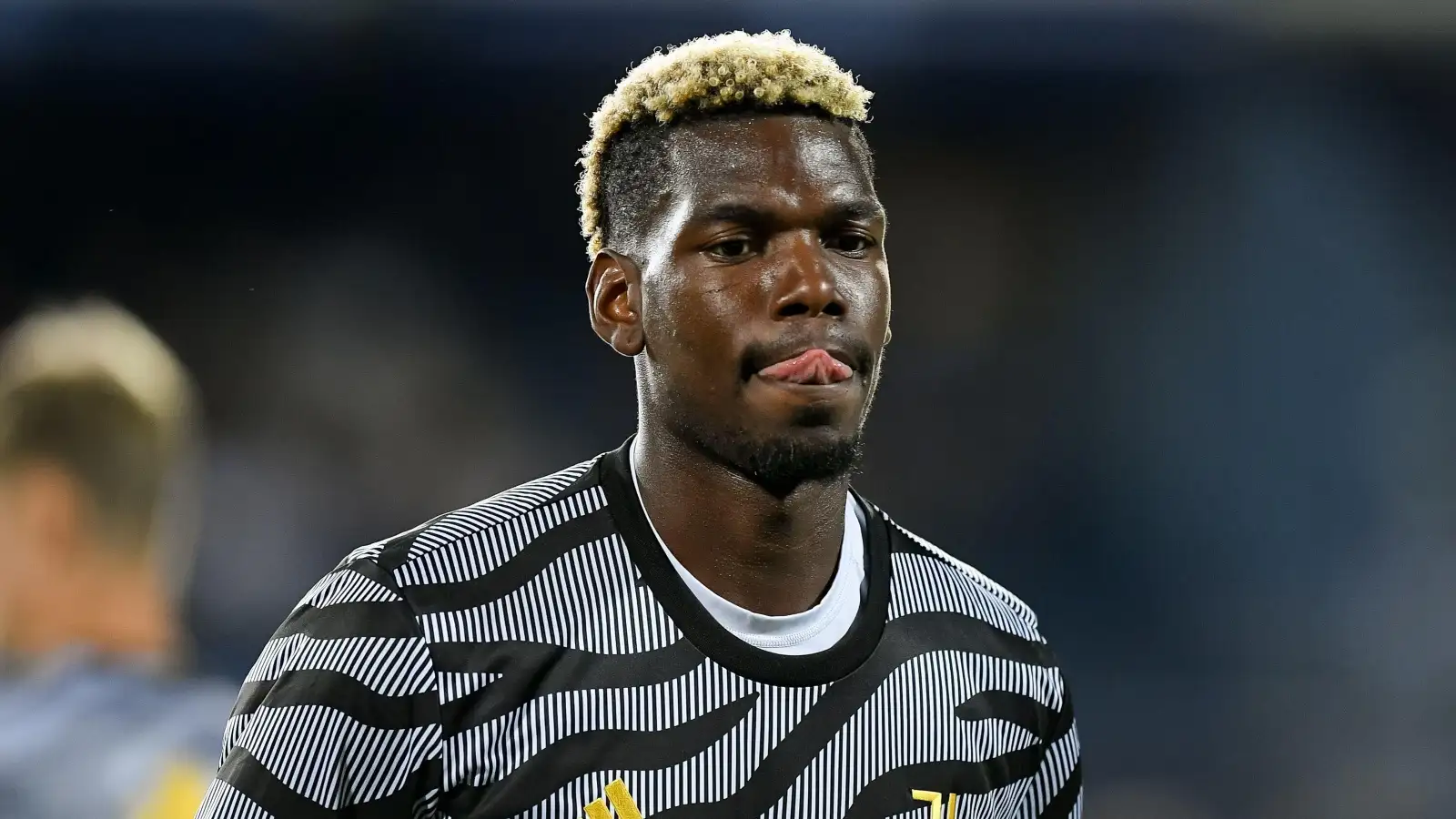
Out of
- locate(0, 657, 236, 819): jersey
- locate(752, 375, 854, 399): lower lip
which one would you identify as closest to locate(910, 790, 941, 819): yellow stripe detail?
locate(752, 375, 854, 399): lower lip

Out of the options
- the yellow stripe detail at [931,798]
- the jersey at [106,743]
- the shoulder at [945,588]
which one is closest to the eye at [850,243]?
the shoulder at [945,588]

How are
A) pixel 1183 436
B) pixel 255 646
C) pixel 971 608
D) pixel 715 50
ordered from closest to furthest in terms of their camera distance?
1. pixel 715 50
2. pixel 971 608
3. pixel 255 646
4. pixel 1183 436

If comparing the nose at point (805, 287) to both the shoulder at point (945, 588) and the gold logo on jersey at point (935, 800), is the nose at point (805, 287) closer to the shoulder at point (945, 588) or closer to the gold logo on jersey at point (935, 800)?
the shoulder at point (945, 588)

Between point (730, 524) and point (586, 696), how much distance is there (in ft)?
0.74

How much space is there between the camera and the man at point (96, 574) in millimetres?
3029

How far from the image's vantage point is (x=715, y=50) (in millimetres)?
1640

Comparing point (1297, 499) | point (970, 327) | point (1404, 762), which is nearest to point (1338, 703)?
point (1404, 762)

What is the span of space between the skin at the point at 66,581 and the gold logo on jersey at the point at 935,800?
2.05 m

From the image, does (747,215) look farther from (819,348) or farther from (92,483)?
(92,483)

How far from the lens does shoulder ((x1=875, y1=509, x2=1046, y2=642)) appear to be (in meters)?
1.72

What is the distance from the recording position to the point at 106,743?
3.04 m

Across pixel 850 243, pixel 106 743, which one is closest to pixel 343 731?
pixel 850 243

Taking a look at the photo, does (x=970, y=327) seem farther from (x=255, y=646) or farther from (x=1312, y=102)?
(x=255, y=646)

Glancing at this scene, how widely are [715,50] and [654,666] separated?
0.64m
